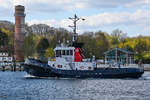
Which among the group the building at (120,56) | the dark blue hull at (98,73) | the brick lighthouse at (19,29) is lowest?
the dark blue hull at (98,73)

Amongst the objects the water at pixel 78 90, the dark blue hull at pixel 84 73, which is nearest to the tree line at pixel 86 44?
the dark blue hull at pixel 84 73

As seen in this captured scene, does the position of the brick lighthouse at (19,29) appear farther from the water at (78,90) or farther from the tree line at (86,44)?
the water at (78,90)

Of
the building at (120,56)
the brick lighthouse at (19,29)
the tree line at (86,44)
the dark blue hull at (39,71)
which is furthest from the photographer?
the brick lighthouse at (19,29)

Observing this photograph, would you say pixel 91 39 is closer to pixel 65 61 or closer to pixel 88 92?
pixel 65 61

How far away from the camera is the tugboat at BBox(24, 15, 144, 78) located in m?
56.9

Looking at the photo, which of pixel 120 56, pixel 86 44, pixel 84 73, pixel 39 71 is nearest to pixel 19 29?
pixel 86 44

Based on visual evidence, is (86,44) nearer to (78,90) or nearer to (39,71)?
(39,71)

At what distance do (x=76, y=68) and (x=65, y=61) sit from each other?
1768 mm

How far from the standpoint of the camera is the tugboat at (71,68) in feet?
187

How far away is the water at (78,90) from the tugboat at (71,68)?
1.01 metres

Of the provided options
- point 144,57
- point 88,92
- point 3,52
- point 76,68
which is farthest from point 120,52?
point 88,92

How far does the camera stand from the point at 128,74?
5778 centimetres

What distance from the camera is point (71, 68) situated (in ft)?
189

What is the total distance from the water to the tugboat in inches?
39.8
